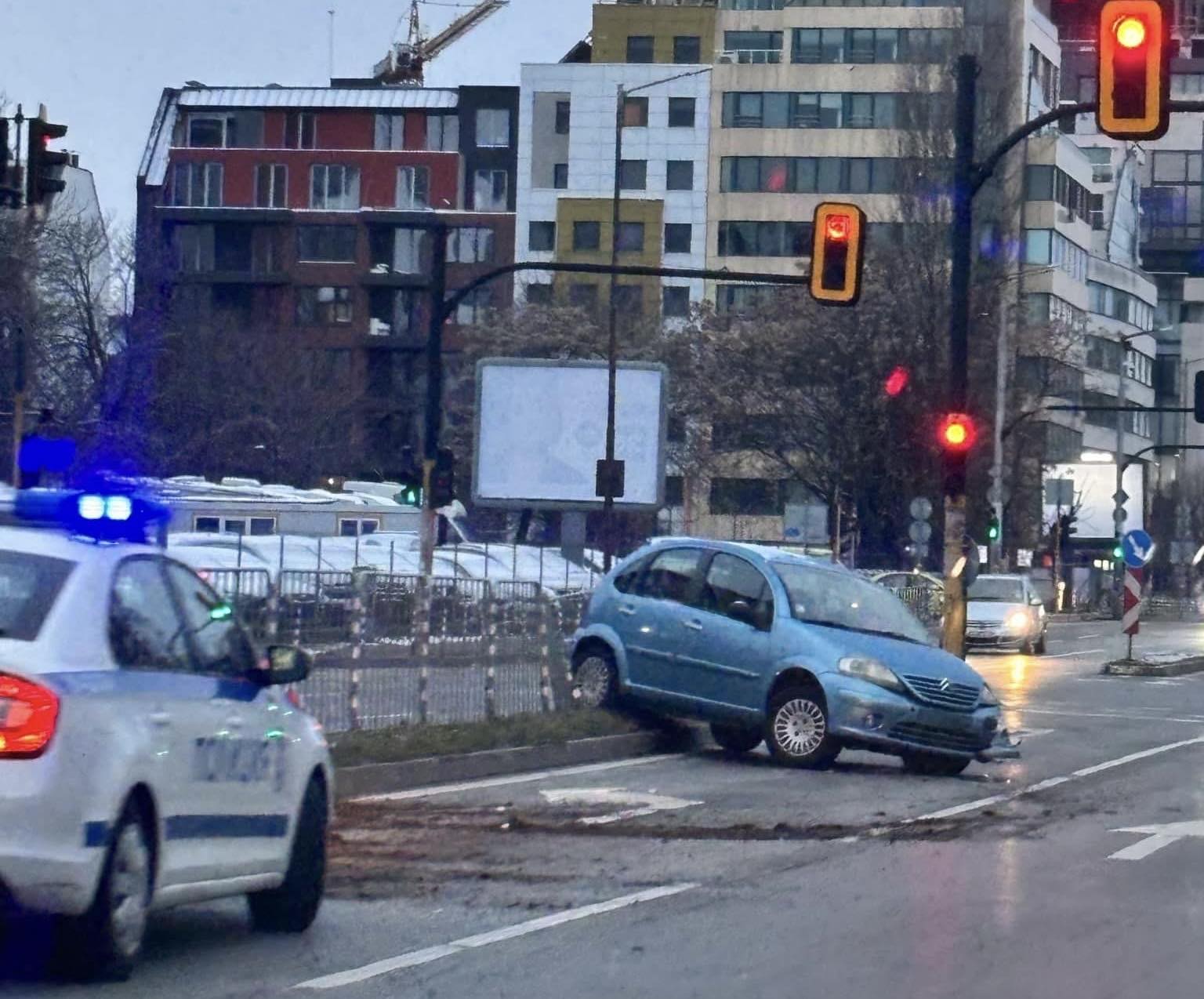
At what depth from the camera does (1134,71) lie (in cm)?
1677

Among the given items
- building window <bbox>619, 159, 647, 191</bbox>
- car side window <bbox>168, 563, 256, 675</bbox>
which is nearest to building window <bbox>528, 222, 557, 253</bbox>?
building window <bbox>619, 159, 647, 191</bbox>

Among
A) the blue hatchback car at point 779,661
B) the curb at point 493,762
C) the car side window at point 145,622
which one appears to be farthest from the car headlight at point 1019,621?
the car side window at point 145,622

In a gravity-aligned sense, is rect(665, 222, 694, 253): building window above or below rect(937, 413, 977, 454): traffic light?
above

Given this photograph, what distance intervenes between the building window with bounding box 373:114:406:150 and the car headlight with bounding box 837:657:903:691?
3081 inches

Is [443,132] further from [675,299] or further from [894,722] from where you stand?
[894,722]

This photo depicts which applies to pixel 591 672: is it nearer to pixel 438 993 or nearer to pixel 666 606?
pixel 666 606

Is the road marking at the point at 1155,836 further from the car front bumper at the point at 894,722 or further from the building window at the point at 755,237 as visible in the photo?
the building window at the point at 755,237

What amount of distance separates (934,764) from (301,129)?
7907 centimetres

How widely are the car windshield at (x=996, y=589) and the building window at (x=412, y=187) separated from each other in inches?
2083

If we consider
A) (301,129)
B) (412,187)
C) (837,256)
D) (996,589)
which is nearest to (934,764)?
(837,256)

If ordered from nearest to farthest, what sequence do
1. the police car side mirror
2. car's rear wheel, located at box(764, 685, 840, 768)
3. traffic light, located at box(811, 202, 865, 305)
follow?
the police car side mirror
car's rear wheel, located at box(764, 685, 840, 768)
traffic light, located at box(811, 202, 865, 305)

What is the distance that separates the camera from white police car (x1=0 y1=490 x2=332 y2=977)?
7.50 metres

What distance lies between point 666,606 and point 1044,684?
1397cm

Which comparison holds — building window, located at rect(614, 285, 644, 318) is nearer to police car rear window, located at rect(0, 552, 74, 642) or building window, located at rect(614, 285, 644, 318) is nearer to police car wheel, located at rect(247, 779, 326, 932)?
police car wheel, located at rect(247, 779, 326, 932)
